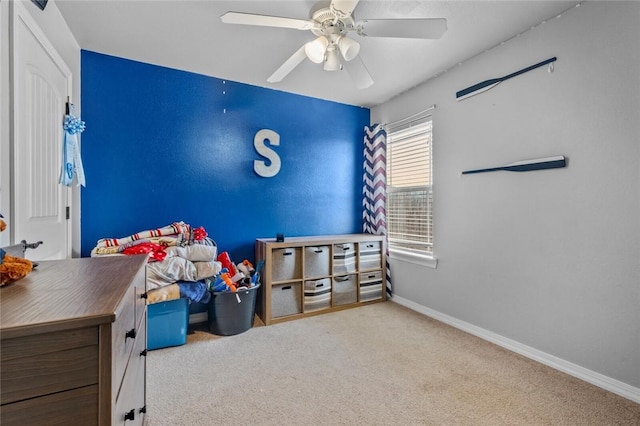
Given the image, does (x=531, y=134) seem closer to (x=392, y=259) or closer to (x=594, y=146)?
(x=594, y=146)

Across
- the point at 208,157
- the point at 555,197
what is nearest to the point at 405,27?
the point at 555,197

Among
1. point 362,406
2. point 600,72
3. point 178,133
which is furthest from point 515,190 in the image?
point 178,133

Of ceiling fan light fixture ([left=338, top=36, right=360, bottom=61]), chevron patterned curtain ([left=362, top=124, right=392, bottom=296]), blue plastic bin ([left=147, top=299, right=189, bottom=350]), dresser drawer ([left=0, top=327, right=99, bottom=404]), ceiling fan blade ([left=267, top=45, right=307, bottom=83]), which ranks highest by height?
ceiling fan blade ([left=267, top=45, right=307, bottom=83])

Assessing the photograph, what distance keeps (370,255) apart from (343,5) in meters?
2.42

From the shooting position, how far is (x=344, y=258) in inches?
123

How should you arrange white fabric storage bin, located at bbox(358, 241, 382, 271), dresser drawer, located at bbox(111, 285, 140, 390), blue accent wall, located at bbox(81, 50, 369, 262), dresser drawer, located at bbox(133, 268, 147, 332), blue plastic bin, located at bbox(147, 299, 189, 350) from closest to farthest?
dresser drawer, located at bbox(111, 285, 140, 390), dresser drawer, located at bbox(133, 268, 147, 332), blue plastic bin, located at bbox(147, 299, 189, 350), blue accent wall, located at bbox(81, 50, 369, 262), white fabric storage bin, located at bbox(358, 241, 382, 271)

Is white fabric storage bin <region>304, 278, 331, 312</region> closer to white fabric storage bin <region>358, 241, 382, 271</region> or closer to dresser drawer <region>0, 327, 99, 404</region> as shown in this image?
white fabric storage bin <region>358, 241, 382, 271</region>

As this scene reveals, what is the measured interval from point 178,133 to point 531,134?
293 centimetres

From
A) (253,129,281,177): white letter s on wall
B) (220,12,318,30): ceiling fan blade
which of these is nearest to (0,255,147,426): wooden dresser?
(220,12,318,30): ceiling fan blade

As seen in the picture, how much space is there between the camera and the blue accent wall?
244cm

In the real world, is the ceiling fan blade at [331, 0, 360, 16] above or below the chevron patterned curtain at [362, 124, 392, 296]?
above

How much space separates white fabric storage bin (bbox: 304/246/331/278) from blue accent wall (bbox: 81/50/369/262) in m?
0.43

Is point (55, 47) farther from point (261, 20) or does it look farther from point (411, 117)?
point (411, 117)

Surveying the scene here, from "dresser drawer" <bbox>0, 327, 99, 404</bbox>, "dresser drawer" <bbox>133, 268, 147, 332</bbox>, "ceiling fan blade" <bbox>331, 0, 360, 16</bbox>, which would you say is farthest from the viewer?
"ceiling fan blade" <bbox>331, 0, 360, 16</bbox>
